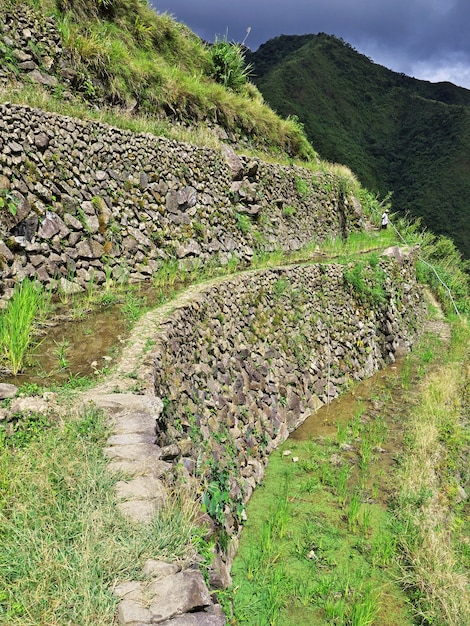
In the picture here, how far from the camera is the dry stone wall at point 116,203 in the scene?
24.6 ft

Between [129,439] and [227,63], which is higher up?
[227,63]

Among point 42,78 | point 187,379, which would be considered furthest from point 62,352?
point 42,78

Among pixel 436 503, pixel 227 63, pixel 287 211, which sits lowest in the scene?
pixel 436 503

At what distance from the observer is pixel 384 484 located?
6.86 meters

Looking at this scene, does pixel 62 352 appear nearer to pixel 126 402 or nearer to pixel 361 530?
pixel 126 402

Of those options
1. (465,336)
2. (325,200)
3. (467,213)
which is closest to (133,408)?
(465,336)

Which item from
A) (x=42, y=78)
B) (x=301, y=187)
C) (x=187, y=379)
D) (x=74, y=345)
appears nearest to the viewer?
(x=74, y=345)

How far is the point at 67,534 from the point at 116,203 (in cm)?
781

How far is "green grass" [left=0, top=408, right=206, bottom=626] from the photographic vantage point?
91.3 inches

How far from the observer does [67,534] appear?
2.72 meters

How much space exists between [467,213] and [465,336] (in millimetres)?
34913

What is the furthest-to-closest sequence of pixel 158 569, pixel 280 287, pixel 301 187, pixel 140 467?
pixel 301 187 → pixel 280 287 → pixel 140 467 → pixel 158 569

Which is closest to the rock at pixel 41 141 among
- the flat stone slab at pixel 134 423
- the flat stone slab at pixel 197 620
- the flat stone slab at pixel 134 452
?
the flat stone slab at pixel 134 423

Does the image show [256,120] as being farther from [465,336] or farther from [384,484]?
[384,484]
